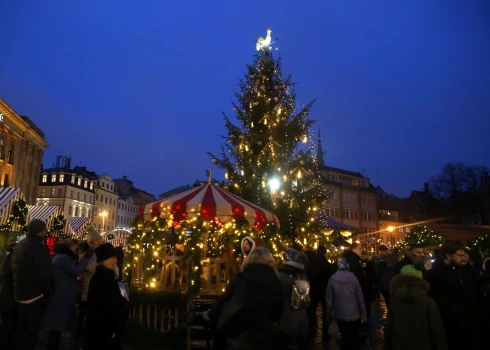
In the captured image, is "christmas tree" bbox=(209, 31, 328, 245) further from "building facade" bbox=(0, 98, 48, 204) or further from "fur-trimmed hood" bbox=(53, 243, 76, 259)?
"building facade" bbox=(0, 98, 48, 204)

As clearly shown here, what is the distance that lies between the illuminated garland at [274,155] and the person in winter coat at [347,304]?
1138cm

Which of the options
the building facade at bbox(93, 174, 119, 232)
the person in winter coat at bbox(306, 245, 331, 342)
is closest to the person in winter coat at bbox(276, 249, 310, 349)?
the person in winter coat at bbox(306, 245, 331, 342)

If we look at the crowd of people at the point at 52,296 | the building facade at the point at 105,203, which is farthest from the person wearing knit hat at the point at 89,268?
the building facade at the point at 105,203

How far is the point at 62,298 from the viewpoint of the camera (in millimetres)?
6207

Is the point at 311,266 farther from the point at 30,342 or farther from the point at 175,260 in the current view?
the point at 30,342

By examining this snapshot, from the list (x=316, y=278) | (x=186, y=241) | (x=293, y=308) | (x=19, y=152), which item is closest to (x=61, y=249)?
(x=186, y=241)

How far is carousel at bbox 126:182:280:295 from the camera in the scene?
870 centimetres

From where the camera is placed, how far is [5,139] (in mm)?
43938

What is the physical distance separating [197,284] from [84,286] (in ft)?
7.51

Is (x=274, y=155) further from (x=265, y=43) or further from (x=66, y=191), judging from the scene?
(x=66, y=191)

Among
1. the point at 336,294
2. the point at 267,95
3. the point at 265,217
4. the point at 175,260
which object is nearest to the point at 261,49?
the point at 267,95

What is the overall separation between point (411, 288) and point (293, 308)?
135cm

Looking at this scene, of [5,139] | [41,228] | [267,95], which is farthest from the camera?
[5,139]

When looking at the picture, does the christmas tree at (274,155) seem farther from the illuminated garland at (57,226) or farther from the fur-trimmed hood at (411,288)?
the fur-trimmed hood at (411,288)
